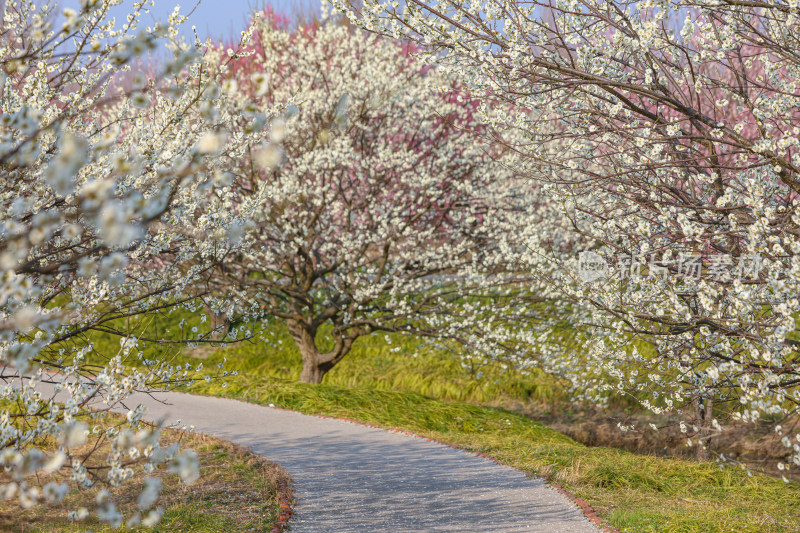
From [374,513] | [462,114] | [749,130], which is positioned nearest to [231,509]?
[374,513]

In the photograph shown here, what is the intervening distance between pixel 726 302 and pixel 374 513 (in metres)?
3.78

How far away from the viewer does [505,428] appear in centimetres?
1157

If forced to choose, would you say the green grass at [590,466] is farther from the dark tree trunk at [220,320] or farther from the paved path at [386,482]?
the dark tree trunk at [220,320]

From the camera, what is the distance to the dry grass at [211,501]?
6059 millimetres

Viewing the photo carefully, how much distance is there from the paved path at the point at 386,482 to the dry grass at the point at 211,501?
294 mm

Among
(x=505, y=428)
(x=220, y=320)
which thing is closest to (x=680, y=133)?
(x=505, y=428)

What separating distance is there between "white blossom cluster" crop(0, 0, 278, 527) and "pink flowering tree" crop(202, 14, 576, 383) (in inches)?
205

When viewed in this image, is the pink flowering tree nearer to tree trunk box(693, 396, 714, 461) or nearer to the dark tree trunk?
the dark tree trunk

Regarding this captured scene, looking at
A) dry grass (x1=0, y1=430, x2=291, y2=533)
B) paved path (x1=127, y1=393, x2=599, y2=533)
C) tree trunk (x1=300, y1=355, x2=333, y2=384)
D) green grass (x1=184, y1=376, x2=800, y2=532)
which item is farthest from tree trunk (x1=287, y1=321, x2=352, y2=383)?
dry grass (x1=0, y1=430, x2=291, y2=533)

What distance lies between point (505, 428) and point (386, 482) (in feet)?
14.9

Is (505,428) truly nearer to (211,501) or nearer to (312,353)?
(312,353)

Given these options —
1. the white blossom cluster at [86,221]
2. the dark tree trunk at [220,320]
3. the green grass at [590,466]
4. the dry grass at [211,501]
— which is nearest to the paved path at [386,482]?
the dry grass at [211,501]

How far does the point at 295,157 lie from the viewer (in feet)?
40.9

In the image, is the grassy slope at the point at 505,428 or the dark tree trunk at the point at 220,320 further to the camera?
the grassy slope at the point at 505,428
